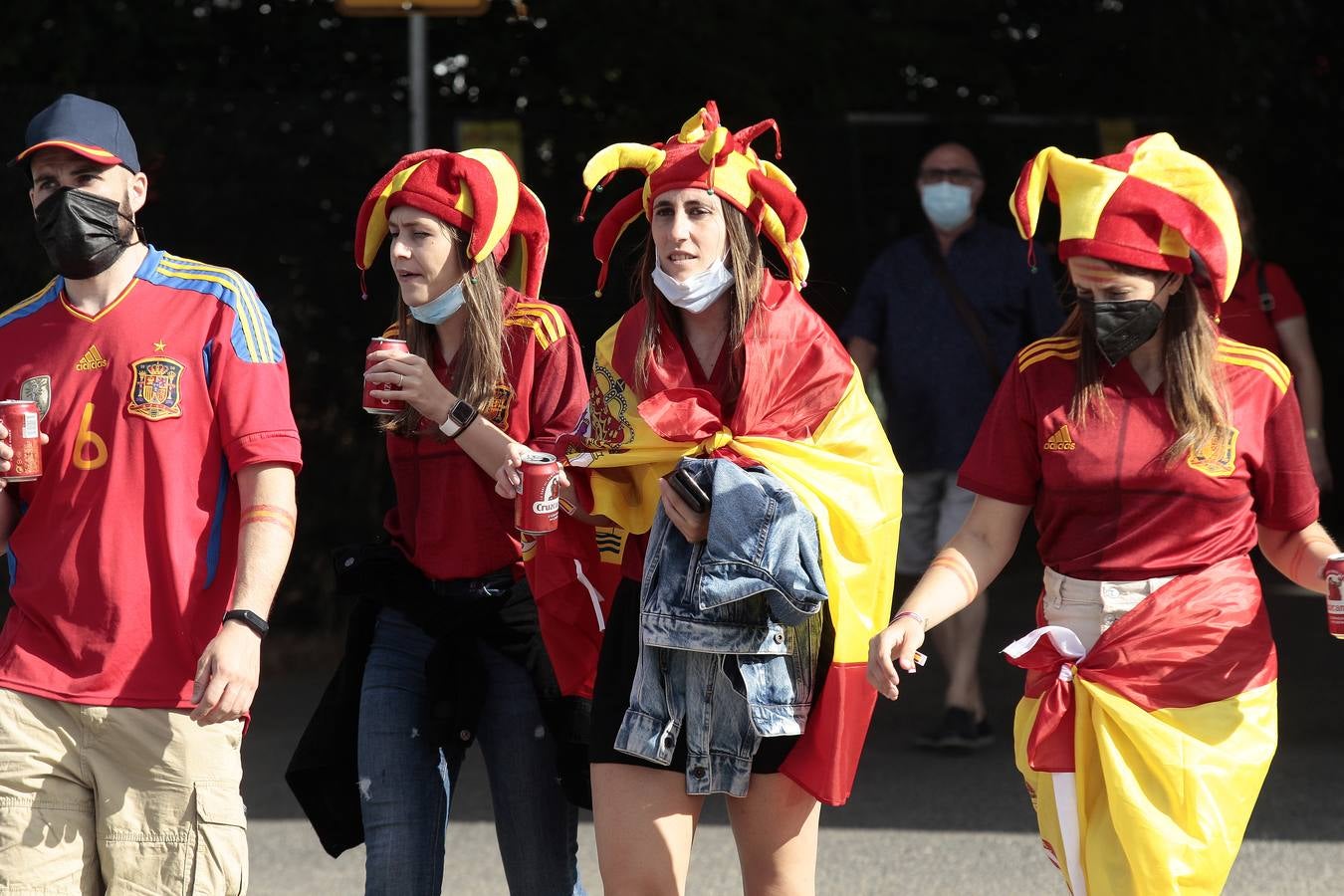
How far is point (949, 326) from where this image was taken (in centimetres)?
730

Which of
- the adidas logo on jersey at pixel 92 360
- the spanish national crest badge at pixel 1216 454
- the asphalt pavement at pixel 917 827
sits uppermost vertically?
the adidas logo on jersey at pixel 92 360

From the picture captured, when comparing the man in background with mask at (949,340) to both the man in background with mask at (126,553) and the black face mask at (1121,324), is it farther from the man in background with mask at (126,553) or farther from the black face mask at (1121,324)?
the man in background with mask at (126,553)

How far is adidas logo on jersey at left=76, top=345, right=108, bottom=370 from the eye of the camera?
A: 3848 millimetres

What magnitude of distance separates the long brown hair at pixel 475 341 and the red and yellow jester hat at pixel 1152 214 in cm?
125

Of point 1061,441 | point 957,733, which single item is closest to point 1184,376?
point 1061,441

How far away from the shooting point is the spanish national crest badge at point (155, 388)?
3812 mm

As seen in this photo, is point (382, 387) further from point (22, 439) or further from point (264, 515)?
point (22, 439)

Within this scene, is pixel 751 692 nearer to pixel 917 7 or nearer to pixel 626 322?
pixel 626 322

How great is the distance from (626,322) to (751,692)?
0.88 m

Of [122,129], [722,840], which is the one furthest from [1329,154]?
[122,129]

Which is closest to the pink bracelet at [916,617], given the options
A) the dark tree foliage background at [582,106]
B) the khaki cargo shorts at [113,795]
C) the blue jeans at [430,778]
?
the blue jeans at [430,778]

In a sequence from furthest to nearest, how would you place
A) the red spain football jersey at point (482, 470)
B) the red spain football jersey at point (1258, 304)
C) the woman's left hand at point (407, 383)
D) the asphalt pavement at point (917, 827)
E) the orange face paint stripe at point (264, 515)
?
the red spain football jersey at point (1258, 304), the asphalt pavement at point (917, 827), the red spain football jersey at point (482, 470), the woman's left hand at point (407, 383), the orange face paint stripe at point (264, 515)

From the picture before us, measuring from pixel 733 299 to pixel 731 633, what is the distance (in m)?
0.73

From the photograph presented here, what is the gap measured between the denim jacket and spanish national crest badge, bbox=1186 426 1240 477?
0.78m
